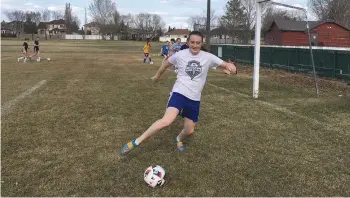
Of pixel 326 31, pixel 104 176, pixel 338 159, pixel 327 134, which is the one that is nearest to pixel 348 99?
pixel 327 134

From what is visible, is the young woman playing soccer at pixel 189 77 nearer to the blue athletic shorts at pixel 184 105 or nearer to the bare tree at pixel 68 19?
the blue athletic shorts at pixel 184 105

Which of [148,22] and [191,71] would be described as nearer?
[191,71]

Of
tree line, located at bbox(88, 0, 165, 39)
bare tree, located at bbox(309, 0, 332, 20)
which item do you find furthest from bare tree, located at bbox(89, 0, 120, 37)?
bare tree, located at bbox(309, 0, 332, 20)

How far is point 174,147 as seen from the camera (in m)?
5.73

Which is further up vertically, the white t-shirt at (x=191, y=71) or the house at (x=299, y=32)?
the house at (x=299, y=32)

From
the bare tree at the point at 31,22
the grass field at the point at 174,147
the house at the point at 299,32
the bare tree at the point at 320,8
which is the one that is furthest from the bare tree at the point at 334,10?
the bare tree at the point at 31,22

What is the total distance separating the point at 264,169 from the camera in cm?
479

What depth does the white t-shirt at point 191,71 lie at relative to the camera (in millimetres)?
Result: 5051

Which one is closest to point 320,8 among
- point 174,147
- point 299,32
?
point 299,32

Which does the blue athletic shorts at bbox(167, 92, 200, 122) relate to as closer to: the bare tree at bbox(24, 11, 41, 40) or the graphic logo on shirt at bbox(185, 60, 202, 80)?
the graphic logo on shirt at bbox(185, 60, 202, 80)

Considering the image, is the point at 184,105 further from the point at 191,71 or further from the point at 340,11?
the point at 340,11

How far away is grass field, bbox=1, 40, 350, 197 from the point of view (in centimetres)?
422

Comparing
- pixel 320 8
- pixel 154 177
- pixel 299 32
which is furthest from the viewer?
pixel 320 8

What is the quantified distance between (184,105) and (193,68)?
522mm
